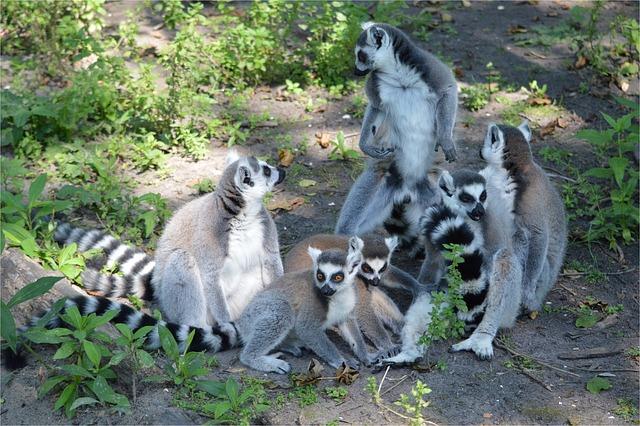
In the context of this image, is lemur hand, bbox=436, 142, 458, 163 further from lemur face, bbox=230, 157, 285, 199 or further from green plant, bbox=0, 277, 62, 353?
green plant, bbox=0, 277, 62, 353

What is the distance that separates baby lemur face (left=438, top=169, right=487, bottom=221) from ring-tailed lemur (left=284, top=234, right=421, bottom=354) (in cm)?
49

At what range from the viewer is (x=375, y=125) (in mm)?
6168

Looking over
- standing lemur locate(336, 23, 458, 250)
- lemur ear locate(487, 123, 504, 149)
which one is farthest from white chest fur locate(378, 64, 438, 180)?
lemur ear locate(487, 123, 504, 149)

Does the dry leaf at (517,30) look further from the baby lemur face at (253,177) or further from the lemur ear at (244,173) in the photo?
the lemur ear at (244,173)

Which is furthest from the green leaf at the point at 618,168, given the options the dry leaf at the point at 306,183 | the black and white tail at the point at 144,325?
the black and white tail at the point at 144,325

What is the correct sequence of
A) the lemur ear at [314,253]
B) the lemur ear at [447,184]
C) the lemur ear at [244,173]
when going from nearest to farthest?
the lemur ear at [314,253]
the lemur ear at [244,173]
the lemur ear at [447,184]

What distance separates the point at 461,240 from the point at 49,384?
240cm

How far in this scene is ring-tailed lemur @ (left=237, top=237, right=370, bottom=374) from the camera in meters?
4.81

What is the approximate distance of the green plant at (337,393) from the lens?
4.55m

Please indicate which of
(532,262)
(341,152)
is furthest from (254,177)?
(341,152)

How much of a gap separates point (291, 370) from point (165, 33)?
565cm

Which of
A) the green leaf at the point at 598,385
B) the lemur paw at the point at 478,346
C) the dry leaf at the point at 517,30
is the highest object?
the dry leaf at the point at 517,30

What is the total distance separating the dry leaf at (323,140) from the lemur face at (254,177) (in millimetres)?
2295

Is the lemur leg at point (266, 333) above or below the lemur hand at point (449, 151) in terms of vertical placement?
below
